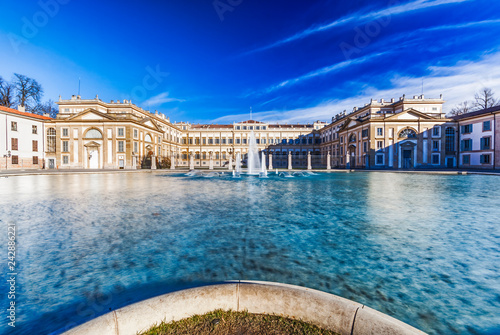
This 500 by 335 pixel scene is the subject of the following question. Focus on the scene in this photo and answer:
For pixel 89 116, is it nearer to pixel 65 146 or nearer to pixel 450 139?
pixel 65 146

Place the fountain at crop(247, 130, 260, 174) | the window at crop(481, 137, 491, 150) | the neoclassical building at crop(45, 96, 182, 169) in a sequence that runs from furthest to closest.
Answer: the neoclassical building at crop(45, 96, 182, 169)
the fountain at crop(247, 130, 260, 174)
the window at crop(481, 137, 491, 150)

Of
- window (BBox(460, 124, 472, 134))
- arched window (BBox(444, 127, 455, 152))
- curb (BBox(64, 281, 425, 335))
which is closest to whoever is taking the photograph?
curb (BBox(64, 281, 425, 335))

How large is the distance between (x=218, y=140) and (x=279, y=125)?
18.6 m

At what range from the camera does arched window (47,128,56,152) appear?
38375 millimetres

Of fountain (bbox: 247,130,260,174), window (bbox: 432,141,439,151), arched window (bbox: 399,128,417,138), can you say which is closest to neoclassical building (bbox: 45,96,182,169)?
fountain (bbox: 247,130,260,174)

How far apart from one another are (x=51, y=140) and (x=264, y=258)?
4885cm

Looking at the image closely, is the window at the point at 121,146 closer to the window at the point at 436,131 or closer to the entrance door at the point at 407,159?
the entrance door at the point at 407,159

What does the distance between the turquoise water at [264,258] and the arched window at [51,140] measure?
41084 mm

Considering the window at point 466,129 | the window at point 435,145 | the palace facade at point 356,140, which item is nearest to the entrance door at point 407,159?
the palace facade at point 356,140

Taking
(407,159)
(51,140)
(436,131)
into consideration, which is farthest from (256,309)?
(51,140)

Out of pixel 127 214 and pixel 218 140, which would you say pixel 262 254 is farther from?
pixel 218 140

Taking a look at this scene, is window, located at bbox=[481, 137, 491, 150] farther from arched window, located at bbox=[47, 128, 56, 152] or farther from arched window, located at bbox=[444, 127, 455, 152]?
arched window, located at bbox=[47, 128, 56, 152]

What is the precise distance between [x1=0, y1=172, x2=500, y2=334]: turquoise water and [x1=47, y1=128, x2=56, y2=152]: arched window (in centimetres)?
4108

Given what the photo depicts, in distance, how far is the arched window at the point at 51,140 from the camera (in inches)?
1511
